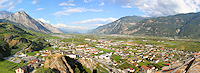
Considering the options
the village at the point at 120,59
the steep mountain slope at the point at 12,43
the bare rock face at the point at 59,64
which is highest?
the steep mountain slope at the point at 12,43

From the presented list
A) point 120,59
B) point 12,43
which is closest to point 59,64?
point 120,59

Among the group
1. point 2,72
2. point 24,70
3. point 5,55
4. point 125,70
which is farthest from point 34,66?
point 125,70

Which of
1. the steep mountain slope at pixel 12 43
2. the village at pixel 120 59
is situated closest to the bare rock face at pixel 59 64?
the village at pixel 120 59

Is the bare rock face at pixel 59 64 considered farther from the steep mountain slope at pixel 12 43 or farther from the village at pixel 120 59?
the steep mountain slope at pixel 12 43

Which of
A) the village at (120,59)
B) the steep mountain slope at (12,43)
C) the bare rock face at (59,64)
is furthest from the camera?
the steep mountain slope at (12,43)

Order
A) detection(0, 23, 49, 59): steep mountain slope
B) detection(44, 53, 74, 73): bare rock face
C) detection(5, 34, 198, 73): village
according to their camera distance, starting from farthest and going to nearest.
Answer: detection(0, 23, 49, 59): steep mountain slope → detection(5, 34, 198, 73): village → detection(44, 53, 74, 73): bare rock face

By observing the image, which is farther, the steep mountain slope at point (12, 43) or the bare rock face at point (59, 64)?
the steep mountain slope at point (12, 43)

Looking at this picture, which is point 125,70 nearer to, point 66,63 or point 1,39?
point 66,63

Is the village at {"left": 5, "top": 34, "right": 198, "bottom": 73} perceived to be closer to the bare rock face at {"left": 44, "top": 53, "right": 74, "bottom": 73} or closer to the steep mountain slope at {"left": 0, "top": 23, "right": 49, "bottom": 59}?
the steep mountain slope at {"left": 0, "top": 23, "right": 49, "bottom": 59}

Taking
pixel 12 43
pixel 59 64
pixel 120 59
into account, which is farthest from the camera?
pixel 12 43

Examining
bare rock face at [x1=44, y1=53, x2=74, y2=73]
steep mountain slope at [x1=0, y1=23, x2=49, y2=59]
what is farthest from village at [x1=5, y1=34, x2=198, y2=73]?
bare rock face at [x1=44, y1=53, x2=74, y2=73]

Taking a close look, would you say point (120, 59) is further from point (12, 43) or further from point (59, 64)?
point (12, 43)
